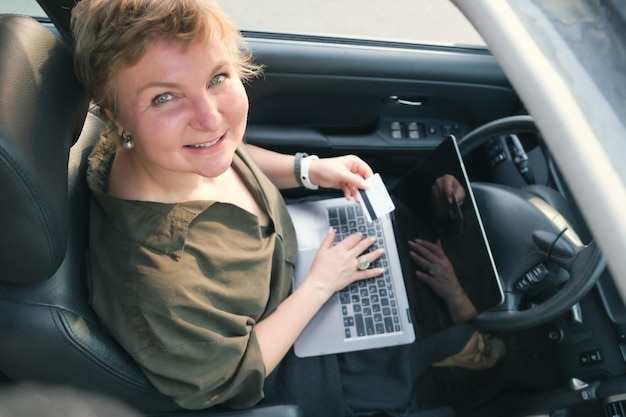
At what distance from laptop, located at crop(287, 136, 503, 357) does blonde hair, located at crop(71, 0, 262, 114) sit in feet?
2.17

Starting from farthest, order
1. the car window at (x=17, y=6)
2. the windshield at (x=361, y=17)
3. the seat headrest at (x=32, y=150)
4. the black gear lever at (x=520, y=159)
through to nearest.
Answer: the windshield at (x=361, y=17)
the car window at (x=17, y=6)
the black gear lever at (x=520, y=159)
the seat headrest at (x=32, y=150)

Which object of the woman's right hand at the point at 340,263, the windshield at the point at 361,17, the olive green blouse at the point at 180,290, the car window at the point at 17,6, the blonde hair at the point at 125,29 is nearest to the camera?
the blonde hair at the point at 125,29

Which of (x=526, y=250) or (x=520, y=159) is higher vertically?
(x=520, y=159)

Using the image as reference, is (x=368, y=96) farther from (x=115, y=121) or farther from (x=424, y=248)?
(x=115, y=121)

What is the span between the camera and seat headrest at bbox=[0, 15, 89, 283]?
800 millimetres

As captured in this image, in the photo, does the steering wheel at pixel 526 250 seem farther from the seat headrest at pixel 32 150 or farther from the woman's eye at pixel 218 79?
the seat headrest at pixel 32 150

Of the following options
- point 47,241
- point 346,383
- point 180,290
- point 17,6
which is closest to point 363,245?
point 346,383

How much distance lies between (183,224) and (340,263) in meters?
0.47

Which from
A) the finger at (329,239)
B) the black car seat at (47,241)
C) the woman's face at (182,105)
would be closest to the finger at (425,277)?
the finger at (329,239)

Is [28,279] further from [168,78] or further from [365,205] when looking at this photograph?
[365,205]

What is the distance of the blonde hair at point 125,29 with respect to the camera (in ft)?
2.97

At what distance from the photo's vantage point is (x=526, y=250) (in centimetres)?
136

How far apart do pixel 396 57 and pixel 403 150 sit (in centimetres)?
28

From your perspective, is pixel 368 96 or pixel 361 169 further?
pixel 368 96
